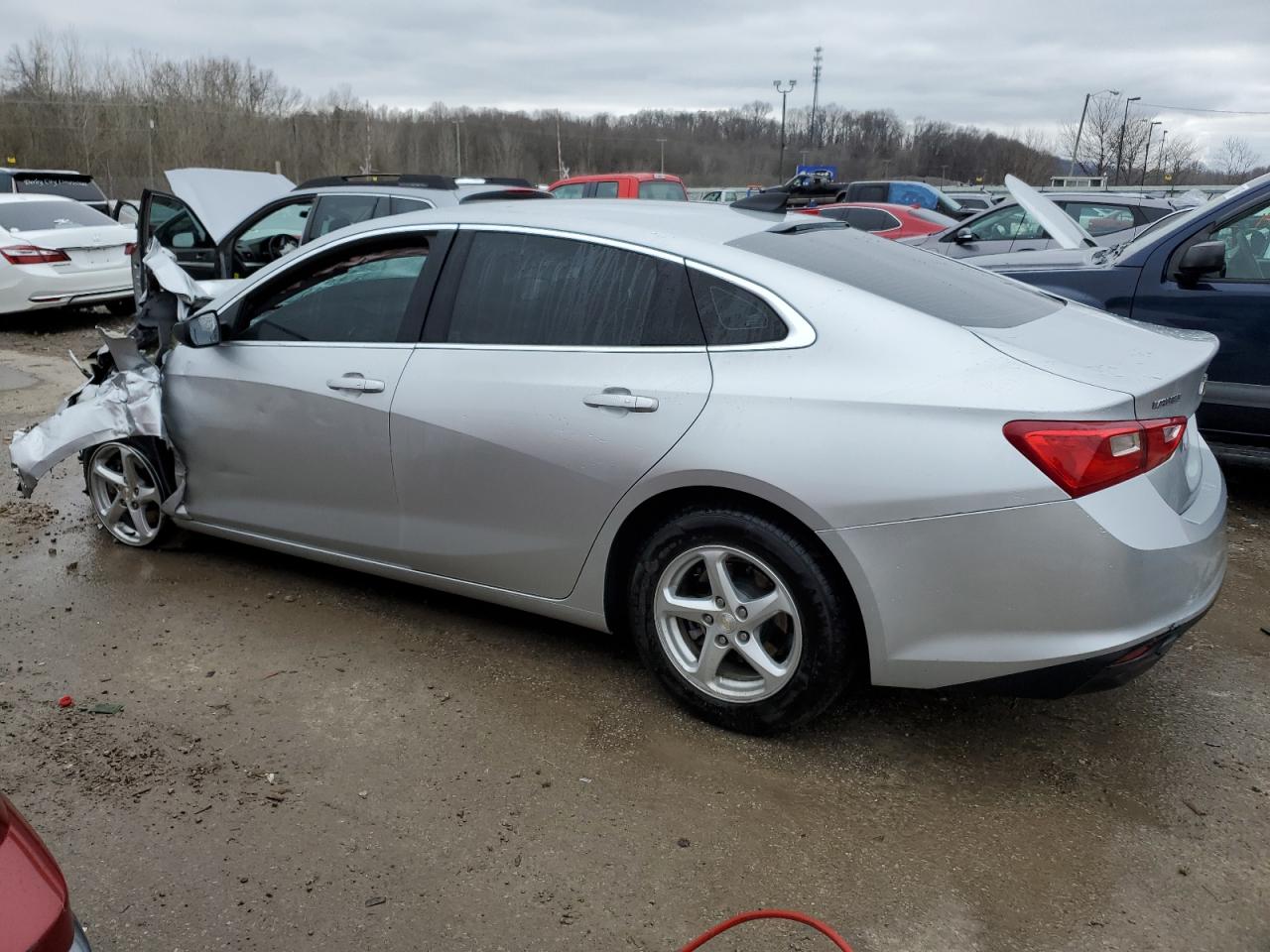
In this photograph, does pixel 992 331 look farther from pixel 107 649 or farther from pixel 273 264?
pixel 107 649

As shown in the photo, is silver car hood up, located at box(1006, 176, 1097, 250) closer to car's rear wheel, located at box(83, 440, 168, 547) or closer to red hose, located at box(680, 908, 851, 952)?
red hose, located at box(680, 908, 851, 952)

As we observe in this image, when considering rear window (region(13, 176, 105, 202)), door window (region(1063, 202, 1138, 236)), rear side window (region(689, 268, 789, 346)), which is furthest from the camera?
rear window (region(13, 176, 105, 202))

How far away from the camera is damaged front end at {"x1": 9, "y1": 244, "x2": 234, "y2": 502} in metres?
4.36

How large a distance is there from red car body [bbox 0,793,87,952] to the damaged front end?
296 cm

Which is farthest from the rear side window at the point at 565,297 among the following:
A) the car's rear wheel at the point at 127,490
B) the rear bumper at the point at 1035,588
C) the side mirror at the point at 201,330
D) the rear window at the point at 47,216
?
the rear window at the point at 47,216

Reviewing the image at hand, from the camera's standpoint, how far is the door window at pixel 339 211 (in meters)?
7.44

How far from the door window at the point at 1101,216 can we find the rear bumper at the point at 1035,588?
34.8 feet

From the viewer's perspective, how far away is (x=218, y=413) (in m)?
4.11

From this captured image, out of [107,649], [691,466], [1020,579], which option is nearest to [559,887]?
[691,466]

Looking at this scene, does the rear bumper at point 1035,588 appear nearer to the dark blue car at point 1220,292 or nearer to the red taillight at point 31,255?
the dark blue car at point 1220,292

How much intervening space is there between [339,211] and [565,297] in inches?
195

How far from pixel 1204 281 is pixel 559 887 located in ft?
15.1

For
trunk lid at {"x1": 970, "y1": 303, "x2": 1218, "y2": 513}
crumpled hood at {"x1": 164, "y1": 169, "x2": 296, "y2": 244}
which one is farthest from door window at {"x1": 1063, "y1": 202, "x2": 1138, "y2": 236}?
trunk lid at {"x1": 970, "y1": 303, "x2": 1218, "y2": 513}

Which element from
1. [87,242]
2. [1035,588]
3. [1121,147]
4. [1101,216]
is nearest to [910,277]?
[1035,588]
